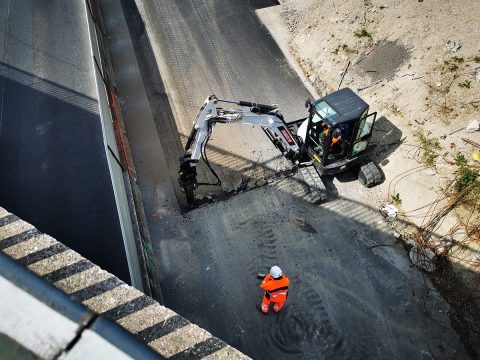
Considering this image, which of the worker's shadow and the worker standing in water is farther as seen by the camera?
the worker's shadow

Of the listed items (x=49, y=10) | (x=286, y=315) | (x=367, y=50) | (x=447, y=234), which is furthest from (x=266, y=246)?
(x=49, y=10)

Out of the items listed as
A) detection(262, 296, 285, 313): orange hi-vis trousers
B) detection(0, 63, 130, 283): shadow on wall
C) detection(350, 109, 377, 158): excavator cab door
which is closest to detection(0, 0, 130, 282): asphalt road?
detection(0, 63, 130, 283): shadow on wall

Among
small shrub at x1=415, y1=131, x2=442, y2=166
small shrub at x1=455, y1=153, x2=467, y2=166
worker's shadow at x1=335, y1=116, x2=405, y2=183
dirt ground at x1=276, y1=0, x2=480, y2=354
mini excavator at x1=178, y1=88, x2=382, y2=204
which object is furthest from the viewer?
worker's shadow at x1=335, y1=116, x2=405, y2=183

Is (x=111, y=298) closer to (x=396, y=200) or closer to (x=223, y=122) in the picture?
(x=223, y=122)

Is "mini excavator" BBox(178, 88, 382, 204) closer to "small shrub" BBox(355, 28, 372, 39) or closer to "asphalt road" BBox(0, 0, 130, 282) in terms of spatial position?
"asphalt road" BBox(0, 0, 130, 282)

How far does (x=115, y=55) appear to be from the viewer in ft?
50.7

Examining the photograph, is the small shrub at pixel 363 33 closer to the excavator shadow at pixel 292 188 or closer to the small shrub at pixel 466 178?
the excavator shadow at pixel 292 188

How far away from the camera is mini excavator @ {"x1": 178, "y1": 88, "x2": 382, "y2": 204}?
9375 mm

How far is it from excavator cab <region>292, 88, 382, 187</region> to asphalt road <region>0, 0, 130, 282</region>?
541cm

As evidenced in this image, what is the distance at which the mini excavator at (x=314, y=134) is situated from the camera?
9.38 meters

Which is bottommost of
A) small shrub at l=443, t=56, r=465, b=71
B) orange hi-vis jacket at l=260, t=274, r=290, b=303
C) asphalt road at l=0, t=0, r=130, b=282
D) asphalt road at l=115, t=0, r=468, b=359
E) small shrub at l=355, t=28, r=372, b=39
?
asphalt road at l=115, t=0, r=468, b=359

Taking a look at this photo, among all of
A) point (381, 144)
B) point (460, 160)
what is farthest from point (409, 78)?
point (460, 160)

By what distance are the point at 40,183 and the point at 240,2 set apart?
476 inches

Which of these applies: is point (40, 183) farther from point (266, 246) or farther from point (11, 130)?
point (266, 246)
